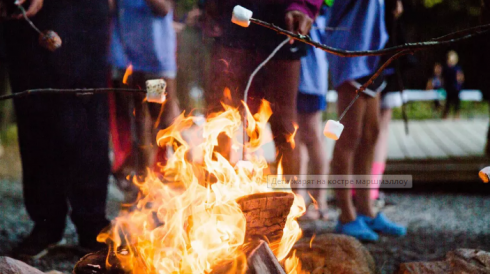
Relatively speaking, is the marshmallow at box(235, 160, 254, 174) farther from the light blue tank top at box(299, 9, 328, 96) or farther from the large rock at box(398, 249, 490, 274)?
the light blue tank top at box(299, 9, 328, 96)

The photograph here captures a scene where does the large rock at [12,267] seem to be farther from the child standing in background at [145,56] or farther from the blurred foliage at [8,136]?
the blurred foliage at [8,136]

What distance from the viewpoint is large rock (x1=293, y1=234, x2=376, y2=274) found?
229 centimetres

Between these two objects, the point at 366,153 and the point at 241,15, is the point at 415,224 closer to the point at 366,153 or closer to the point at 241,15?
the point at 366,153

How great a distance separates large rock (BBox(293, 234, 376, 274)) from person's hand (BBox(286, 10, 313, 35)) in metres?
1.18

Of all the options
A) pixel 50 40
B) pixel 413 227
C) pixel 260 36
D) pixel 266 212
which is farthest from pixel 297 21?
pixel 413 227

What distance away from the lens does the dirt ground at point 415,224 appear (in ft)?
9.92

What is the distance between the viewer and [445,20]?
17.1 meters

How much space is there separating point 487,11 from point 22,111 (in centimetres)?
303

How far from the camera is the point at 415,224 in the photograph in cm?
385

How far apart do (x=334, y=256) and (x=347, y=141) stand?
45.9 inches

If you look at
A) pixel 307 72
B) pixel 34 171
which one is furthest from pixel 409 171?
pixel 34 171

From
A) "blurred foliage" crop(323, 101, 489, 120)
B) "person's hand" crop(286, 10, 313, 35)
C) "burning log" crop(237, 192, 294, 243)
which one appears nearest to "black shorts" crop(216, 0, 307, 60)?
"person's hand" crop(286, 10, 313, 35)

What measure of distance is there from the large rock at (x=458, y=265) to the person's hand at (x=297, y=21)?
139 cm

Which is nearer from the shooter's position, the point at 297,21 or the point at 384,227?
the point at 297,21
